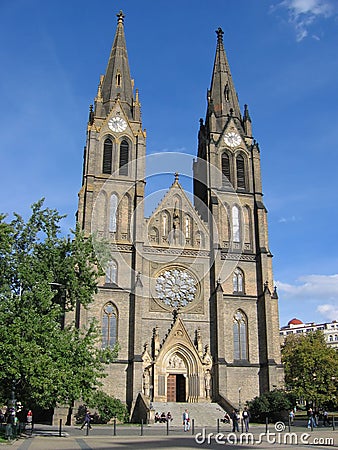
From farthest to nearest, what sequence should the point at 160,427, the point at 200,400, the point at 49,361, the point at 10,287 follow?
the point at 200,400 < the point at 160,427 < the point at 10,287 < the point at 49,361

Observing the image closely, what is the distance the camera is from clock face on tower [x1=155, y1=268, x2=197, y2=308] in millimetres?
43000

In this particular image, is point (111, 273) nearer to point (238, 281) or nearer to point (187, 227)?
point (187, 227)

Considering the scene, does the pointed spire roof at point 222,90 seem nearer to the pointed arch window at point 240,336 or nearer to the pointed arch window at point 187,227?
the pointed arch window at point 187,227

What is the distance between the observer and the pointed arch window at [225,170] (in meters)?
48.8

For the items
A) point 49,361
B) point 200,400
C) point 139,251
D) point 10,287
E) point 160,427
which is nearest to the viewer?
point 49,361

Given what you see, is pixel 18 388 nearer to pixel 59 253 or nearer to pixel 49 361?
pixel 49 361

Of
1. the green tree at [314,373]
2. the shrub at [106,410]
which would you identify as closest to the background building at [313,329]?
the green tree at [314,373]

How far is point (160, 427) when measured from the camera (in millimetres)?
33125

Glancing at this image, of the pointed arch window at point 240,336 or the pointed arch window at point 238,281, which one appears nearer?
the pointed arch window at point 240,336

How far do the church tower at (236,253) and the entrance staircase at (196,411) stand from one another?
190cm

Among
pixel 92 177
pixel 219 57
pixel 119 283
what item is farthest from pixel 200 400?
pixel 219 57

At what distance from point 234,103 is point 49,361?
3754 cm

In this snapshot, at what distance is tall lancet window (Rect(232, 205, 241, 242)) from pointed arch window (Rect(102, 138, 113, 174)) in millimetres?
12177

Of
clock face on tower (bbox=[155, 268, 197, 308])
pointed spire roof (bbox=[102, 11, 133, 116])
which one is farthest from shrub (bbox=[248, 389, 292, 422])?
pointed spire roof (bbox=[102, 11, 133, 116])
